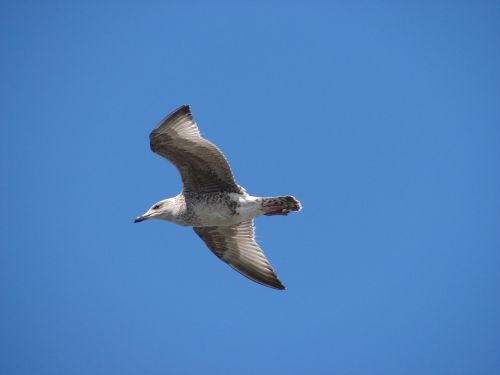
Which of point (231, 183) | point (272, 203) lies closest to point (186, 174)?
point (231, 183)

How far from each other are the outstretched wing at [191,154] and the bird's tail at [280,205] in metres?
0.50

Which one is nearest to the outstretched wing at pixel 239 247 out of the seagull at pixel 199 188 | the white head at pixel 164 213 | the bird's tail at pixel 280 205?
the seagull at pixel 199 188

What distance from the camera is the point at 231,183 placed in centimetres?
987

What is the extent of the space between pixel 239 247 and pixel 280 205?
158cm

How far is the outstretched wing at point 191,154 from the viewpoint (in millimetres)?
9414

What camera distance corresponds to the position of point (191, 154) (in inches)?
378

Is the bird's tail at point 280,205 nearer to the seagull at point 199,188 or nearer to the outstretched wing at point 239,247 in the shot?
the seagull at point 199,188

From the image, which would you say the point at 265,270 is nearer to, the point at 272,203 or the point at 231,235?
the point at 231,235

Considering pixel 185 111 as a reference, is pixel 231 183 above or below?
below

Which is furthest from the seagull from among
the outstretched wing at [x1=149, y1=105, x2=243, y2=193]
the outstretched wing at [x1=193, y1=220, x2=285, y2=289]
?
the outstretched wing at [x1=193, y1=220, x2=285, y2=289]

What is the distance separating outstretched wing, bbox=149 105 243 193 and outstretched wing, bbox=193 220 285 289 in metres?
1.21

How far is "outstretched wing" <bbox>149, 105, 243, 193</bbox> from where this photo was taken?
9.41 metres

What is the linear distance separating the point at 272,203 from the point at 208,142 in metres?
1.39

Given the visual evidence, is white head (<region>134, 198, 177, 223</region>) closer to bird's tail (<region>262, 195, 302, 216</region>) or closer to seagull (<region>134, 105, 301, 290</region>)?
seagull (<region>134, 105, 301, 290</region>)
